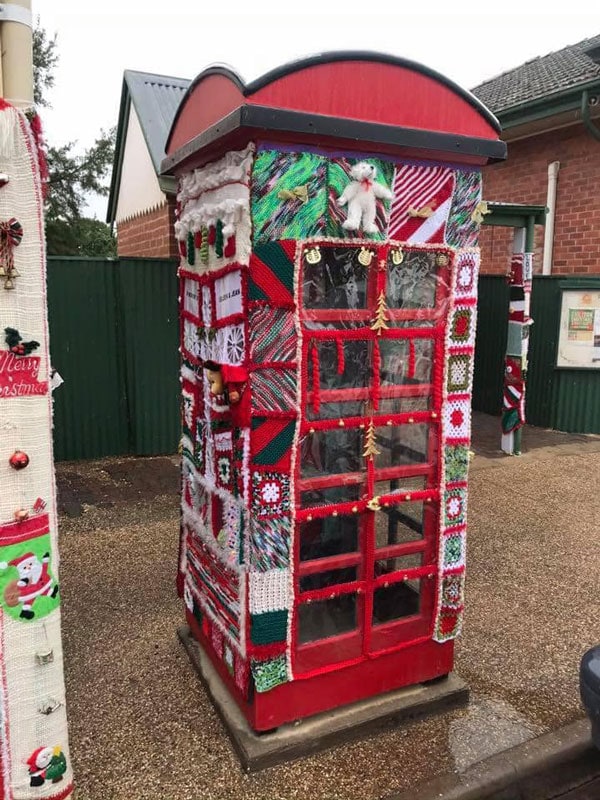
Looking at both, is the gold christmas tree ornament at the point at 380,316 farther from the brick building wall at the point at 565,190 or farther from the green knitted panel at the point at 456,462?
the brick building wall at the point at 565,190

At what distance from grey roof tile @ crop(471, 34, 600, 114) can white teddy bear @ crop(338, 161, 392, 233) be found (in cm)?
661

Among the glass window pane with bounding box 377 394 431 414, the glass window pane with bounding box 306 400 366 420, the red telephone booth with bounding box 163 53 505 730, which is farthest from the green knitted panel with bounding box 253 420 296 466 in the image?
the glass window pane with bounding box 377 394 431 414

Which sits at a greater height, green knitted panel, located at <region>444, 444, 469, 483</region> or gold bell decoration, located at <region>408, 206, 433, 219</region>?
gold bell decoration, located at <region>408, 206, 433, 219</region>

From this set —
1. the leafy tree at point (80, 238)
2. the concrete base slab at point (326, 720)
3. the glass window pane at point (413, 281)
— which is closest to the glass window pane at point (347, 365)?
the glass window pane at point (413, 281)

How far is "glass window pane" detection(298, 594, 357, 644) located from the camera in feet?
9.59

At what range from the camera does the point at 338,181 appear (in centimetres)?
250

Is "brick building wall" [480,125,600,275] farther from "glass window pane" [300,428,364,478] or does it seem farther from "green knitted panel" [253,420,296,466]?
"green knitted panel" [253,420,296,466]

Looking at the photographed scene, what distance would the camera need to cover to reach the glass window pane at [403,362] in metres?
2.85

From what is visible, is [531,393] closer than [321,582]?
Answer: No

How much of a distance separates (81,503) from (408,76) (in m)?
4.54

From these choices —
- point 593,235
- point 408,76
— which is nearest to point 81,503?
point 408,76

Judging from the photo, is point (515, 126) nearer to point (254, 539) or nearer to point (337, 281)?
point (337, 281)

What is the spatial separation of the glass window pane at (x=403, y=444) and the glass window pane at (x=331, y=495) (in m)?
0.19

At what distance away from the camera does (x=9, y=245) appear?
5.98ft
